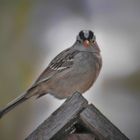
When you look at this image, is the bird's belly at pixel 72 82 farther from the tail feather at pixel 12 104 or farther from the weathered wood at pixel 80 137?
the weathered wood at pixel 80 137

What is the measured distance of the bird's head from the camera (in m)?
4.61

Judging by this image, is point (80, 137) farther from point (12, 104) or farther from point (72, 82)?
point (72, 82)

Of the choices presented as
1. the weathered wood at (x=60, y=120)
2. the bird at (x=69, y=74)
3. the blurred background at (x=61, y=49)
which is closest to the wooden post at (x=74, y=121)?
the weathered wood at (x=60, y=120)

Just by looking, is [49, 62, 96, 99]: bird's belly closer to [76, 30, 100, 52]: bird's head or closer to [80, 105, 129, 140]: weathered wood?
[76, 30, 100, 52]: bird's head

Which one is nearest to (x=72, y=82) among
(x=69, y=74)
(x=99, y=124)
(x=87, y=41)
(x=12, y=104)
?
(x=69, y=74)

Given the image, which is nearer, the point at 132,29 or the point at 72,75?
the point at 72,75

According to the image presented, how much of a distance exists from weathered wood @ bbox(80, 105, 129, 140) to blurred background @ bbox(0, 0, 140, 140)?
2366 mm

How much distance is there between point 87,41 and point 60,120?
4.38 ft

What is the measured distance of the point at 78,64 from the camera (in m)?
4.43

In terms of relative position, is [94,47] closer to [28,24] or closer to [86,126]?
[86,126]

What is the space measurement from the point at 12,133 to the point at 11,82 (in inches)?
19.2

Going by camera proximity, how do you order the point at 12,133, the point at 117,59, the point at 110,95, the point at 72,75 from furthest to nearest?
1. the point at 117,59
2. the point at 110,95
3. the point at 12,133
4. the point at 72,75

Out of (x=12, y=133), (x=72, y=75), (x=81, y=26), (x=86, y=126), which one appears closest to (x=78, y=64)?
(x=72, y=75)

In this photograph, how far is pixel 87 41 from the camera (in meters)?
4.66
